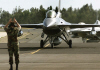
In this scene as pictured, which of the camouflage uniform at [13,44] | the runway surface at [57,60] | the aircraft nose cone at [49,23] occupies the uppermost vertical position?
the aircraft nose cone at [49,23]

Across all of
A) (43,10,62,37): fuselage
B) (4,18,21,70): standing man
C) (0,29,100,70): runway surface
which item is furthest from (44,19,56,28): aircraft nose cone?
(4,18,21,70): standing man

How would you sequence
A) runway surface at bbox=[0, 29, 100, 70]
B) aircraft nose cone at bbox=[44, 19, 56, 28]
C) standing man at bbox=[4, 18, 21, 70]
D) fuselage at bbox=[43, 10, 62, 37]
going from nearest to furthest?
standing man at bbox=[4, 18, 21, 70], runway surface at bbox=[0, 29, 100, 70], aircraft nose cone at bbox=[44, 19, 56, 28], fuselage at bbox=[43, 10, 62, 37]

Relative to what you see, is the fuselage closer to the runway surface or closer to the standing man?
the runway surface

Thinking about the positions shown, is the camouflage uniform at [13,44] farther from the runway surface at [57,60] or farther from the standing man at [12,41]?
the runway surface at [57,60]

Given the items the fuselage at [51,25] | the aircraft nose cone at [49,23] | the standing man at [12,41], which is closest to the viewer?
the standing man at [12,41]

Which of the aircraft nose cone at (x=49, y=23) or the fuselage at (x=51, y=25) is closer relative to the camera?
the aircraft nose cone at (x=49, y=23)

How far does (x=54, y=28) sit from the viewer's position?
21797 millimetres

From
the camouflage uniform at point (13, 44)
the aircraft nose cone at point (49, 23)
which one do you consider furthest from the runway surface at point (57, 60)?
the aircraft nose cone at point (49, 23)

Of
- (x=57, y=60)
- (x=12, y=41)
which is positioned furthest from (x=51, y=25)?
(x=12, y=41)

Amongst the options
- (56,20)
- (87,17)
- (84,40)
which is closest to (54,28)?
(56,20)

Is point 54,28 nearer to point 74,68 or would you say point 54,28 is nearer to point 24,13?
point 74,68

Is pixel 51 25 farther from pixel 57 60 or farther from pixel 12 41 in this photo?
pixel 12 41

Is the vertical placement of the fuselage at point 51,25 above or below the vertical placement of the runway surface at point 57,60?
above

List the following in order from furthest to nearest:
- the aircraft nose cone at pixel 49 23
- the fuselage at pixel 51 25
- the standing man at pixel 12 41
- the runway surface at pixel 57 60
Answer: the fuselage at pixel 51 25 → the aircraft nose cone at pixel 49 23 → the runway surface at pixel 57 60 → the standing man at pixel 12 41
